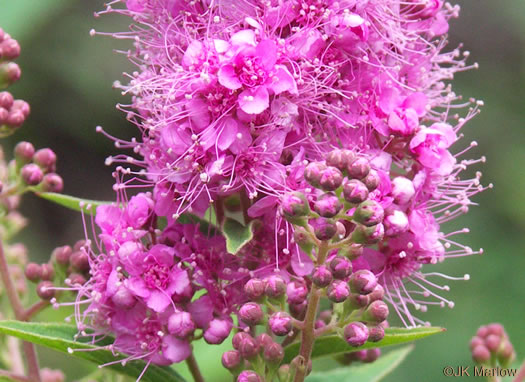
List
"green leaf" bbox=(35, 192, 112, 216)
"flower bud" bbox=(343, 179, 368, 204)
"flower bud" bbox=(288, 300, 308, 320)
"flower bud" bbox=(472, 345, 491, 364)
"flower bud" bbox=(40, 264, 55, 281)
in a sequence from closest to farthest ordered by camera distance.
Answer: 1. "flower bud" bbox=(343, 179, 368, 204)
2. "flower bud" bbox=(288, 300, 308, 320)
3. "green leaf" bbox=(35, 192, 112, 216)
4. "flower bud" bbox=(40, 264, 55, 281)
5. "flower bud" bbox=(472, 345, 491, 364)

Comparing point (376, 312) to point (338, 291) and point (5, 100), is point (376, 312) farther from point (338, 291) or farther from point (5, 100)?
point (5, 100)

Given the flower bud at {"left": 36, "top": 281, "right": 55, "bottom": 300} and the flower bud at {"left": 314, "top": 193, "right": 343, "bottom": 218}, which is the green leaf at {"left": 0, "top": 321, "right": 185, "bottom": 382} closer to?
the flower bud at {"left": 36, "top": 281, "right": 55, "bottom": 300}

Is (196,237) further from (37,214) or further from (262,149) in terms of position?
(37,214)

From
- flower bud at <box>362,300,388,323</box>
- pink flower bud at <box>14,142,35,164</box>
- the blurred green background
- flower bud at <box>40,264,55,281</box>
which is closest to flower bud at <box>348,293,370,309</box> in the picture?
flower bud at <box>362,300,388,323</box>

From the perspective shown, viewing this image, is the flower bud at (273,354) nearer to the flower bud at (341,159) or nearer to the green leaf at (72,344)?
the green leaf at (72,344)

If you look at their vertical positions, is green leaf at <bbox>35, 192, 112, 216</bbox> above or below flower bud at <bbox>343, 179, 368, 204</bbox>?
below

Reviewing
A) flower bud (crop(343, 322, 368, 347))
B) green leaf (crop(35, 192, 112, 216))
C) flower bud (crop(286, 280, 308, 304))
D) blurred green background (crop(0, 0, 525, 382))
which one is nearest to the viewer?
flower bud (crop(343, 322, 368, 347))

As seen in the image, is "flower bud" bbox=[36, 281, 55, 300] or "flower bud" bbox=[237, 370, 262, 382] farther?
"flower bud" bbox=[36, 281, 55, 300]
